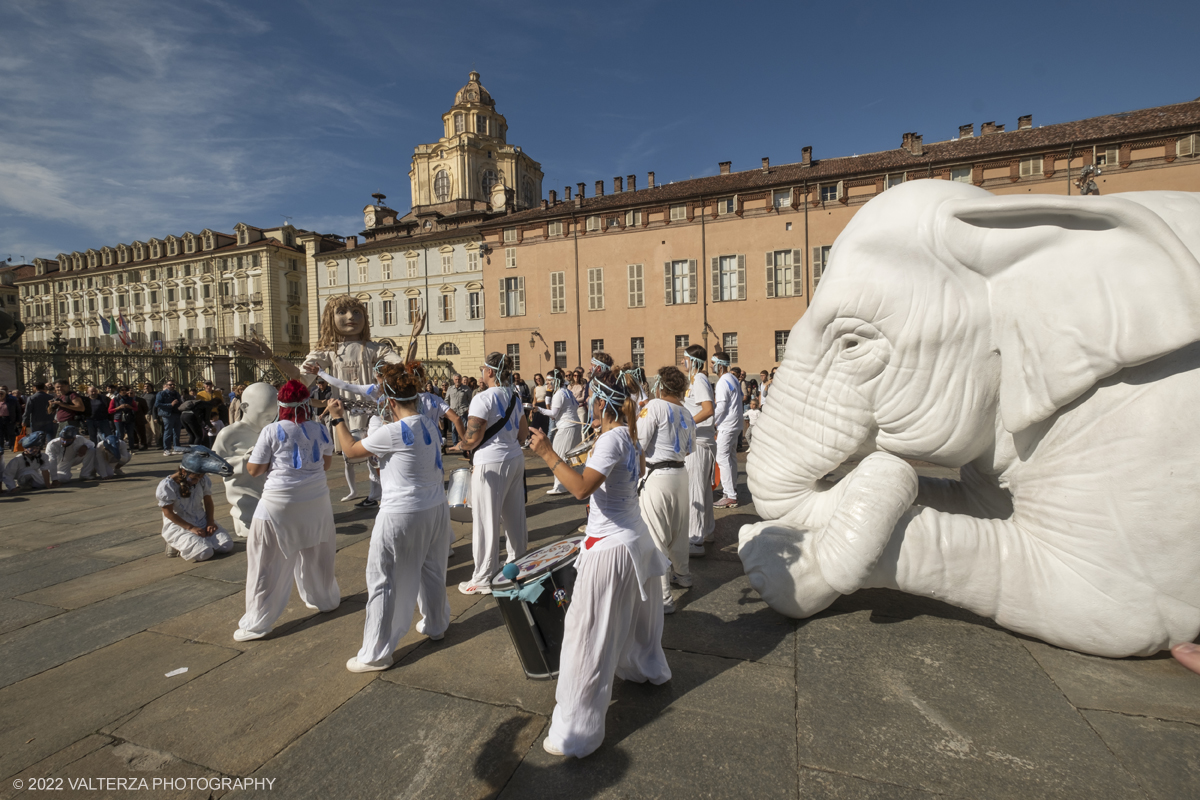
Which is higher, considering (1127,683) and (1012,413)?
(1012,413)

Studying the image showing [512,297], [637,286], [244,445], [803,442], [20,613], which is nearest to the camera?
[803,442]

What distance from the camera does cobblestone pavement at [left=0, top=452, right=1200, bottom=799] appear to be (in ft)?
7.61

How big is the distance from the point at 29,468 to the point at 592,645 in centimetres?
1130

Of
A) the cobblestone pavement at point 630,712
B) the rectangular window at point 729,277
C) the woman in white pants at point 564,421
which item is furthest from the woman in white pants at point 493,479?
the rectangular window at point 729,277

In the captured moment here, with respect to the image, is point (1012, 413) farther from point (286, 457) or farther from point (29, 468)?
point (29, 468)

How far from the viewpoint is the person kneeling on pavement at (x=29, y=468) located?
923 cm

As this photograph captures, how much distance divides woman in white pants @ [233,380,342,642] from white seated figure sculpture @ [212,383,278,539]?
2173 mm

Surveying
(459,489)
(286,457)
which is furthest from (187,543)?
(459,489)

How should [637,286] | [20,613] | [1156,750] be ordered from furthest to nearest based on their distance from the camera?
[637,286]
[20,613]
[1156,750]

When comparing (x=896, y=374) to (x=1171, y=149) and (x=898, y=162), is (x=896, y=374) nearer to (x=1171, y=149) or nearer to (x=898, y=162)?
(x=898, y=162)

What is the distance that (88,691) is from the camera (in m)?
3.17

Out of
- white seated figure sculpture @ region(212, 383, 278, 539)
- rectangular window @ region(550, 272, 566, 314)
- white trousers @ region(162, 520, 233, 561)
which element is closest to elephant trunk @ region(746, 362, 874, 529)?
white seated figure sculpture @ region(212, 383, 278, 539)

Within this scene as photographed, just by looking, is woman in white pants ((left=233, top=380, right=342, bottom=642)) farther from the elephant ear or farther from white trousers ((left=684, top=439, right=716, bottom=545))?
the elephant ear

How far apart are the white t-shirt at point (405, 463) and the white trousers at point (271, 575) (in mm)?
1027
